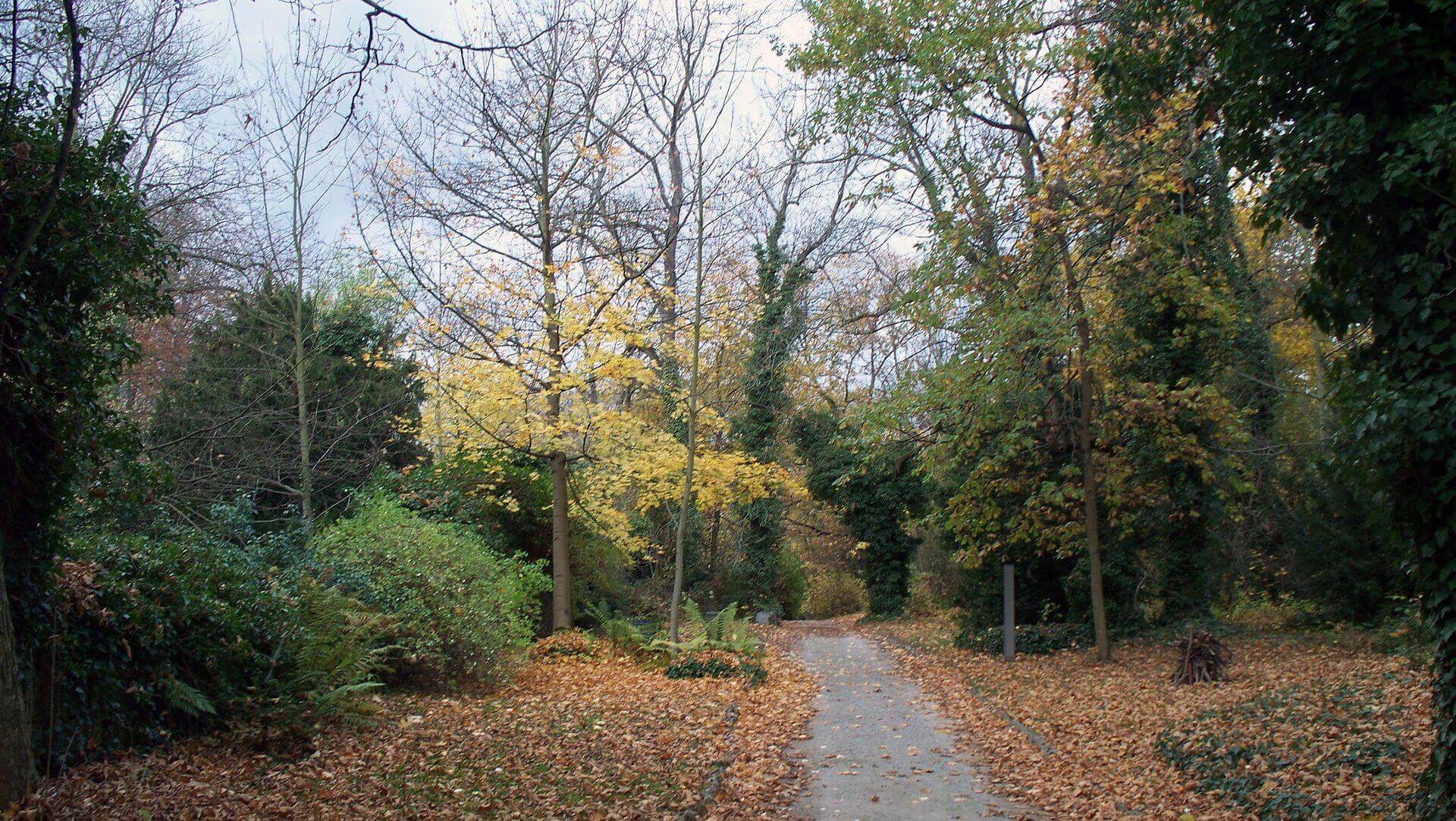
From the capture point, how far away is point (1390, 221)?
489 cm

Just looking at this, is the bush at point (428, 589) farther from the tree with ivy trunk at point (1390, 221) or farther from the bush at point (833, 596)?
the bush at point (833, 596)

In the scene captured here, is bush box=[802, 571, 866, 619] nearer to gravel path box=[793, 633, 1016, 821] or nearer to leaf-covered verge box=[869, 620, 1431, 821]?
gravel path box=[793, 633, 1016, 821]

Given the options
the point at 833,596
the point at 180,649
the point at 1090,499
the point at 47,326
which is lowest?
the point at 833,596

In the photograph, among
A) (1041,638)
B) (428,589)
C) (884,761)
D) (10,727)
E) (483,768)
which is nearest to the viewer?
(10,727)

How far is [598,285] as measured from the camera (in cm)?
1451

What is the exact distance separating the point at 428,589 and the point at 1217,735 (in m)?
8.35

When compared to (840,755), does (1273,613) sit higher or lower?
higher

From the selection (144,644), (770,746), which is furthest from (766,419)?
(144,644)

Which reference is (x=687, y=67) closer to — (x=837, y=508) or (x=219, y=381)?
(x=219, y=381)

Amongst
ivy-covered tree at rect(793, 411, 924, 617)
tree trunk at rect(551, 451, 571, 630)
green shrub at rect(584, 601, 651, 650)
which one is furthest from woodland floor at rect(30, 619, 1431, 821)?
ivy-covered tree at rect(793, 411, 924, 617)

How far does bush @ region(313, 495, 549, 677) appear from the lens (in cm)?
1026

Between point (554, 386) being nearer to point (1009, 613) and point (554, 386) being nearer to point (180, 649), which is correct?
point (180, 649)

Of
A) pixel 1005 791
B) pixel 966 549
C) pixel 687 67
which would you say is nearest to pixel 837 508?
pixel 966 549

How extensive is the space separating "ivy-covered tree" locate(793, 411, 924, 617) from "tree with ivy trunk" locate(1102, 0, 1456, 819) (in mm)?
18099
